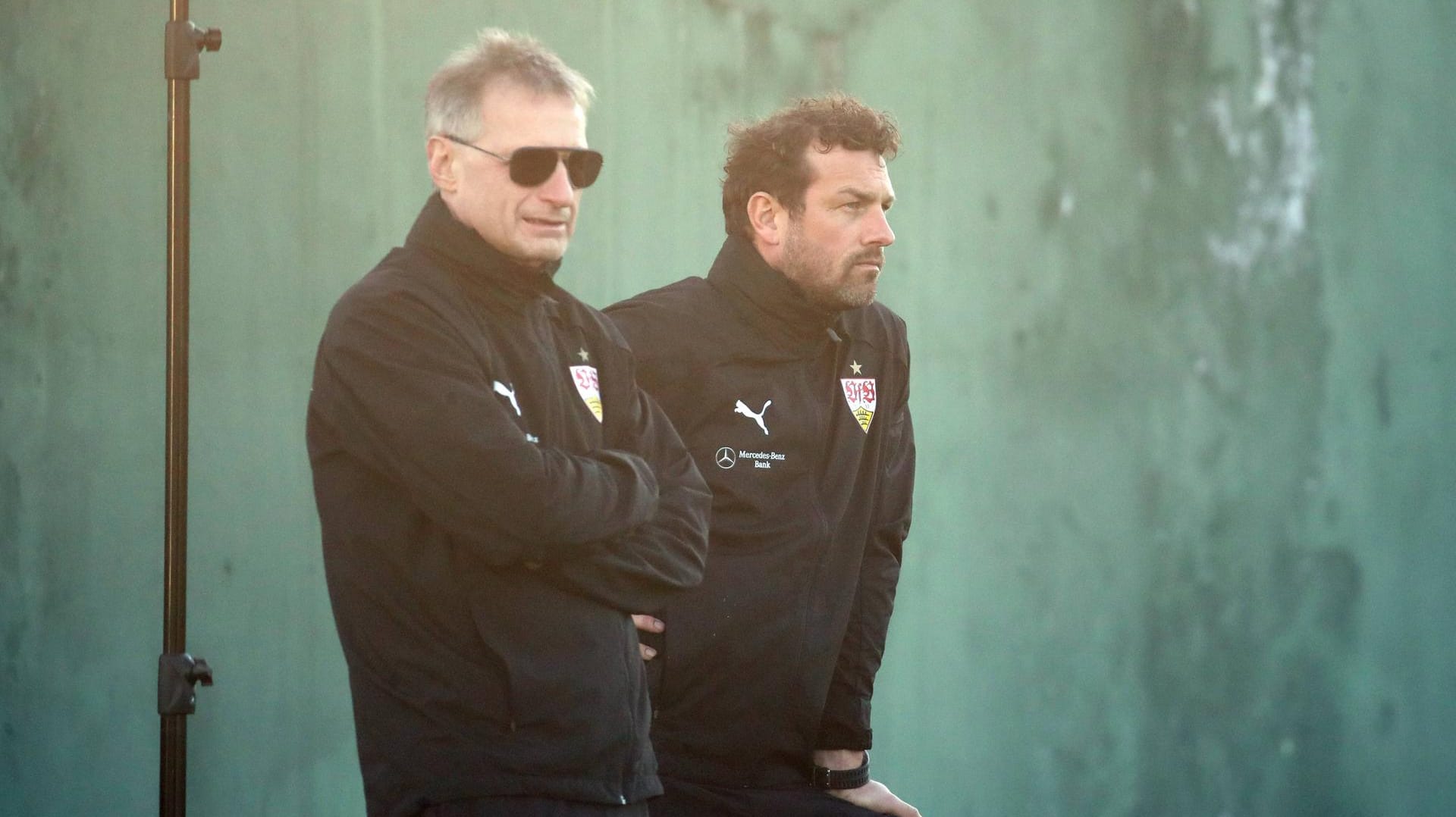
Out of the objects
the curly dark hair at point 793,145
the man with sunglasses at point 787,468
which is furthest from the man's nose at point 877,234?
the curly dark hair at point 793,145

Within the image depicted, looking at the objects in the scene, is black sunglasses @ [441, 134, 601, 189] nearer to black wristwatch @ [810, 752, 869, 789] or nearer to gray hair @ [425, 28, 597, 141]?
gray hair @ [425, 28, 597, 141]

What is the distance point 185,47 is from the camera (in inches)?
117

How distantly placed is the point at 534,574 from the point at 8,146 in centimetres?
219

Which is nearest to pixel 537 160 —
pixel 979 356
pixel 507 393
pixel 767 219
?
pixel 507 393

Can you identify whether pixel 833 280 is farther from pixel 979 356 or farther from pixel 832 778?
pixel 979 356

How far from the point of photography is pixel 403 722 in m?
2.10

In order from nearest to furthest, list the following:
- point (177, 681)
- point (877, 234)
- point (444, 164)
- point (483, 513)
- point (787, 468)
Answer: point (483, 513) → point (444, 164) → point (177, 681) → point (787, 468) → point (877, 234)

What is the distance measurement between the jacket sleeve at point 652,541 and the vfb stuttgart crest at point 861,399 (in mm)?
619

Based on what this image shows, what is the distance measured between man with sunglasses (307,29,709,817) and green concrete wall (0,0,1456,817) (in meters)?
1.71

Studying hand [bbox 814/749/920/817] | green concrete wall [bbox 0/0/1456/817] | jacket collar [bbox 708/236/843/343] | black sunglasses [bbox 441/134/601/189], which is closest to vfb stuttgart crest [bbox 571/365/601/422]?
black sunglasses [bbox 441/134/601/189]

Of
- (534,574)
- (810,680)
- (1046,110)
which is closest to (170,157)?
(534,574)

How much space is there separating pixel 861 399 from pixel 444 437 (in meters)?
1.21

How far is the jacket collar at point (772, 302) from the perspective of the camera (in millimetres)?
3107

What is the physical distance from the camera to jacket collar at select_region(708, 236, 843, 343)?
311 cm
